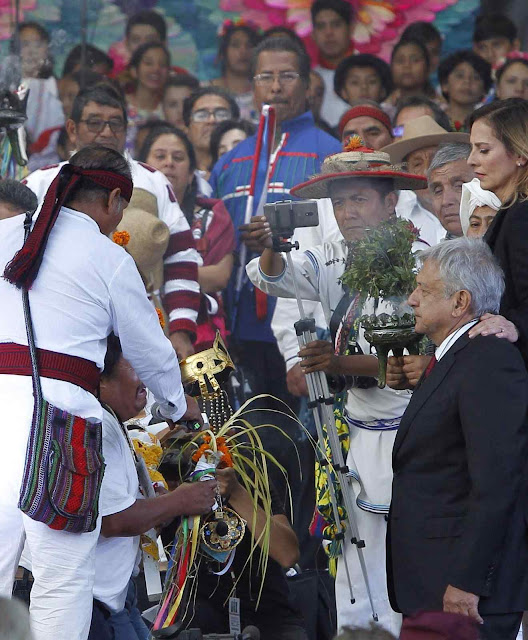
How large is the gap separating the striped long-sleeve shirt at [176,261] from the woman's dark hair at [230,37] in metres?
2.12

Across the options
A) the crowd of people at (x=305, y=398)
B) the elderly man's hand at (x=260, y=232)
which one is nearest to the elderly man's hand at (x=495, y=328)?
the crowd of people at (x=305, y=398)

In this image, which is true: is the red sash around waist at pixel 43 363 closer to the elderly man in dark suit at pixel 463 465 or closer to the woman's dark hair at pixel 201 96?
the elderly man in dark suit at pixel 463 465

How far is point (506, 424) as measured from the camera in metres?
3.37

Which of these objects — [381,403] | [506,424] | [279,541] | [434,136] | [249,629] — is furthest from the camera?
[434,136]

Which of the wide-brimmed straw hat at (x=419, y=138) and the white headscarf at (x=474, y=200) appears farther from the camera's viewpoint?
the wide-brimmed straw hat at (x=419, y=138)

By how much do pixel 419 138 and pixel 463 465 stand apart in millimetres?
3022

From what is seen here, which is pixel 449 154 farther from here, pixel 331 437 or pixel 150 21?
pixel 150 21

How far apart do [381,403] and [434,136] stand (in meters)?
1.93

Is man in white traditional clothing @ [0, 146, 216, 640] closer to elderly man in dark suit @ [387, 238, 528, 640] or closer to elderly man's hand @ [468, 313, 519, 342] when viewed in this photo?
elderly man in dark suit @ [387, 238, 528, 640]

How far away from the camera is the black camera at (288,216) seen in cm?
466

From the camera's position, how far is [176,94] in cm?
804

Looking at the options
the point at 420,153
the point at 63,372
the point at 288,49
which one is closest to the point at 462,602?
the point at 63,372

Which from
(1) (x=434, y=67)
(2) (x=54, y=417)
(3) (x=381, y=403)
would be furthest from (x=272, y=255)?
(1) (x=434, y=67)

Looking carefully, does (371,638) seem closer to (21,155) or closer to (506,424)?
(506,424)
